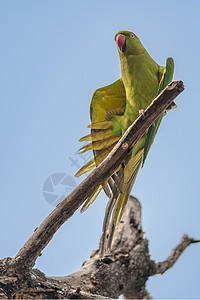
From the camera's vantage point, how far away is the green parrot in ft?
6.08

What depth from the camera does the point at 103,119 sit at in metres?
2.07

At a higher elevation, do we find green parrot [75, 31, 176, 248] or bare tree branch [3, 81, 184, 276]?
green parrot [75, 31, 176, 248]

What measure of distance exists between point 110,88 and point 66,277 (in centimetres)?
130

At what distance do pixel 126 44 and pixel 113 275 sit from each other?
1.61 metres

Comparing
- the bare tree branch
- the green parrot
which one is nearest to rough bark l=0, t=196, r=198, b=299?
the bare tree branch

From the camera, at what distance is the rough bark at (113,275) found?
1.59m

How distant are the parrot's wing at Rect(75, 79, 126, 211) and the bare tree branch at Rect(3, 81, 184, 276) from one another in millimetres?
433

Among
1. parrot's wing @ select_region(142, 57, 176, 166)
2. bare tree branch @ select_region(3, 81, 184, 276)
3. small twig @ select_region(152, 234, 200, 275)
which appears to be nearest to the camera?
bare tree branch @ select_region(3, 81, 184, 276)

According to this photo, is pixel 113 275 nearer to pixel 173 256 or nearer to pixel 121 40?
pixel 173 256

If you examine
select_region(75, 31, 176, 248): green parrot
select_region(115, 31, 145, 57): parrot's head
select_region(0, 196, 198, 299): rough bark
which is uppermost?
select_region(115, 31, 145, 57): parrot's head

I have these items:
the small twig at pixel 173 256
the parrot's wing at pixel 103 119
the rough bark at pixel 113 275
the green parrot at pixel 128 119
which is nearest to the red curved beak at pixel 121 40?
the green parrot at pixel 128 119

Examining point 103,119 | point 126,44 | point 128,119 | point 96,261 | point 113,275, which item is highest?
point 126,44

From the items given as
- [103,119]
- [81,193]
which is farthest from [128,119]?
[81,193]

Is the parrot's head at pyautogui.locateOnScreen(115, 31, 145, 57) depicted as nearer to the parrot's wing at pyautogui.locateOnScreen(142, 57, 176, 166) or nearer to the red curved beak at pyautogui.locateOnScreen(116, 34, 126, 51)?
the red curved beak at pyautogui.locateOnScreen(116, 34, 126, 51)
